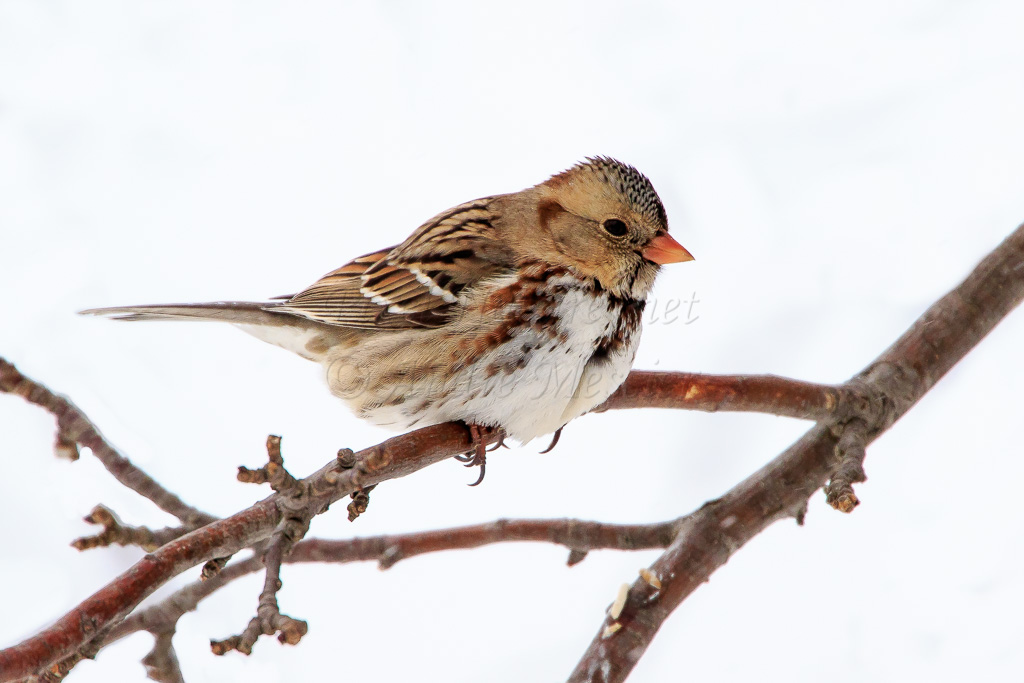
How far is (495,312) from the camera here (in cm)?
210

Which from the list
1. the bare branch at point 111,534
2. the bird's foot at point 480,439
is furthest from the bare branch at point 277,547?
the bird's foot at point 480,439

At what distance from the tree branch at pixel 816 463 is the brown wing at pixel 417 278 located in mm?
865

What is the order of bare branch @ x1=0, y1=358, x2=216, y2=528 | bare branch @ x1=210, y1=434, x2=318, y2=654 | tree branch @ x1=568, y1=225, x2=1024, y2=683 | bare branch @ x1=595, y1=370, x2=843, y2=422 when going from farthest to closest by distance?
bare branch @ x1=595, y1=370, x2=843, y2=422 → tree branch @ x1=568, y1=225, x2=1024, y2=683 → bare branch @ x1=0, y1=358, x2=216, y2=528 → bare branch @ x1=210, y1=434, x2=318, y2=654

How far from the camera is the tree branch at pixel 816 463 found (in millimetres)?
2008

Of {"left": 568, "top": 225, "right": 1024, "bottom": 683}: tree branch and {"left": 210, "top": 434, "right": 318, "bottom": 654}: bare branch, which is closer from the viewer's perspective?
{"left": 210, "top": 434, "right": 318, "bottom": 654}: bare branch

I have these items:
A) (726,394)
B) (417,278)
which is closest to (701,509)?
(726,394)

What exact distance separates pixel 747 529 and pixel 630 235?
2.81 ft

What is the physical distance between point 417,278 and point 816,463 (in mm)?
1245

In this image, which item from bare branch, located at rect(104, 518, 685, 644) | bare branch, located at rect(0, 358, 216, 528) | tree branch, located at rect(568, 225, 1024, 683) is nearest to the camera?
bare branch, located at rect(0, 358, 216, 528)

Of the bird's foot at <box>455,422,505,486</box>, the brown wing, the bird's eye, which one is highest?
the bird's eye

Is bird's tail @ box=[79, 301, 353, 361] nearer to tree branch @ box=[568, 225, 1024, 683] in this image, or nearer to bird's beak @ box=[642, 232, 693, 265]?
bird's beak @ box=[642, 232, 693, 265]

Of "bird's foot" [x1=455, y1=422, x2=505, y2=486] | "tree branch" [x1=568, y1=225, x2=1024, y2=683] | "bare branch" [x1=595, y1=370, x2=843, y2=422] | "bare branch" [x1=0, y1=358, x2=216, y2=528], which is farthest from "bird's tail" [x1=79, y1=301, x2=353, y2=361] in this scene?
"tree branch" [x1=568, y1=225, x2=1024, y2=683]

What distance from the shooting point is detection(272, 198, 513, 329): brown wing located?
7.29 feet

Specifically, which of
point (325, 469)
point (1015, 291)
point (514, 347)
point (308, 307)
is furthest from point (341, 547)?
point (1015, 291)
